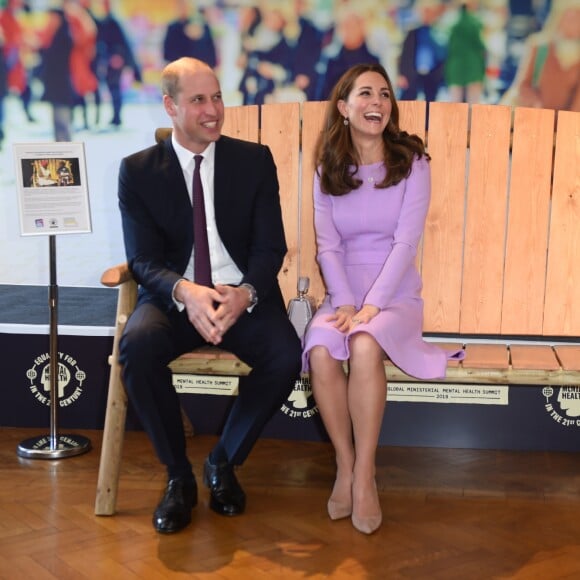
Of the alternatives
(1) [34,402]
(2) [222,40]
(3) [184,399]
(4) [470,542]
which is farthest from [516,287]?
(1) [34,402]

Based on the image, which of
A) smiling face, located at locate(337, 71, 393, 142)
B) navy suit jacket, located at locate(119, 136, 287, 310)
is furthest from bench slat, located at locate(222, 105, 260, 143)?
smiling face, located at locate(337, 71, 393, 142)

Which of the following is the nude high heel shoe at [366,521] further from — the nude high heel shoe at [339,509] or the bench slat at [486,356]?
the bench slat at [486,356]

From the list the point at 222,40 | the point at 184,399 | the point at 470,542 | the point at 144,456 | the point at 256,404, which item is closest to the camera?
the point at 470,542

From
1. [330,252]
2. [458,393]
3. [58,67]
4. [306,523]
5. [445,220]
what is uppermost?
[58,67]

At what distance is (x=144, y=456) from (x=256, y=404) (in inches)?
32.0

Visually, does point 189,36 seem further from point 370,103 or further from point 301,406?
point 301,406

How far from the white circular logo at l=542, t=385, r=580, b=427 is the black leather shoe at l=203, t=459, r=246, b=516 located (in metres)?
1.33

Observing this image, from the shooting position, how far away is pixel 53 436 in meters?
3.57

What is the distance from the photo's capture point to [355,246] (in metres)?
3.19

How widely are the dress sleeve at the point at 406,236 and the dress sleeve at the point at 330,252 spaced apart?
0.35 feet

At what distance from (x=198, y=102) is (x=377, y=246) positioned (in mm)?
788

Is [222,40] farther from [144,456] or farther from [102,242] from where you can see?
[144,456]

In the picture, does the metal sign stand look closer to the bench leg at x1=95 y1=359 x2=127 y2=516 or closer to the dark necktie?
the bench leg at x1=95 y1=359 x2=127 y2=516

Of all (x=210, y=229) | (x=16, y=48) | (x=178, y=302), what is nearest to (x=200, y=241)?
(x=210, y=229)
